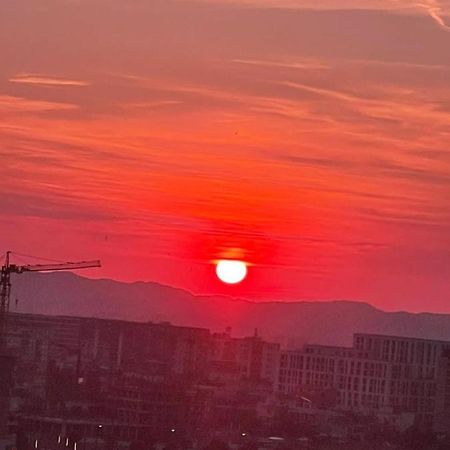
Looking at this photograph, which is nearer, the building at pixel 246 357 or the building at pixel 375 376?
the building at pixel 375 376

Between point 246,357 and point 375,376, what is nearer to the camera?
point 375,376

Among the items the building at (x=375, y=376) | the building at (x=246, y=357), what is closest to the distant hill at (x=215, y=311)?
the building at (x=246, y=357)

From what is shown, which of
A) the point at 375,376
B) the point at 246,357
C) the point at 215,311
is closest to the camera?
the point at 375,376

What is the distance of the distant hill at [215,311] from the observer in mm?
146125

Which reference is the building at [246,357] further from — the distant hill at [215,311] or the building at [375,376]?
the distant hill at [215,311]

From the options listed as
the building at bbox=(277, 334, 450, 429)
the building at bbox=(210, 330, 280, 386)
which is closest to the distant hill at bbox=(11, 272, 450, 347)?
the building at bbox=(210, 330, 280, 386)

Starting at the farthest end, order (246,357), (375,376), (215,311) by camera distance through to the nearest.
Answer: (215,311) < (246,357) < (375,376)

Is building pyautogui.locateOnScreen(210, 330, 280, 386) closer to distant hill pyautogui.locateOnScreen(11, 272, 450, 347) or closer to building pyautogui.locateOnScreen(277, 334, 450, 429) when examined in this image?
building pyautogui.locateOnScreen(277, 334, 450, 429)

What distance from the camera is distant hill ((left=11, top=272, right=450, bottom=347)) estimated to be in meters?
146

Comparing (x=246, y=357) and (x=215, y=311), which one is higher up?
(x=215, y=311)

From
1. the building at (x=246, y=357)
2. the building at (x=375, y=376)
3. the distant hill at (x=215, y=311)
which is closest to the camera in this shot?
the building at (x=375, y=376)

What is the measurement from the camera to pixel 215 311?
15262 cm

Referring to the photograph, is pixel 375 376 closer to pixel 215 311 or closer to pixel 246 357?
pixel 246 357

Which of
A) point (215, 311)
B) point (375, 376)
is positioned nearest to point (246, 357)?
point (375, 376)
